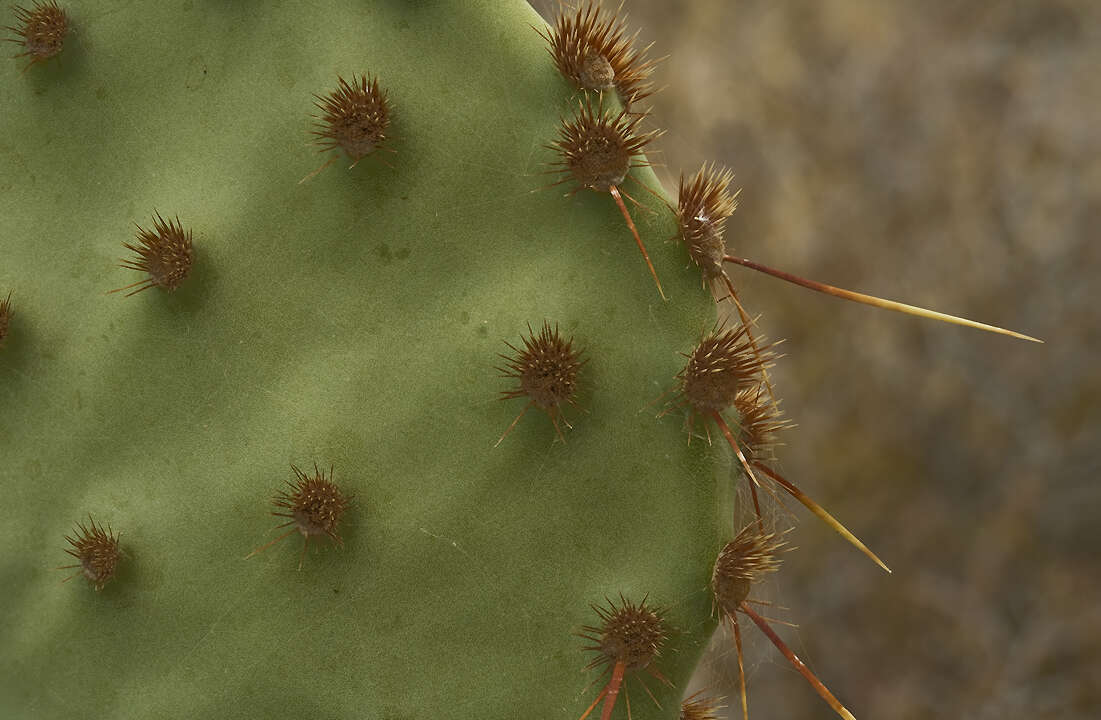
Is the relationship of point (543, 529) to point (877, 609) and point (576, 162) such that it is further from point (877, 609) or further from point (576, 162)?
point (877, 609)

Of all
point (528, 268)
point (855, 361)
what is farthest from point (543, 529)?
point (855, 361)

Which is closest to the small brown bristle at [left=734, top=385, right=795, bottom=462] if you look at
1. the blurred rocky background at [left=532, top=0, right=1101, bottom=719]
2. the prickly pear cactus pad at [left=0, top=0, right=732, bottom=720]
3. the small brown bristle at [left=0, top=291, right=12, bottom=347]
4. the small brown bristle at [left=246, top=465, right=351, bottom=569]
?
the prickly pear cactus pad at [left=0, top=0, right=732, bottom=720]

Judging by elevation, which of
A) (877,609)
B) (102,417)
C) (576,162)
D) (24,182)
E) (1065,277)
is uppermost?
(1065,277)

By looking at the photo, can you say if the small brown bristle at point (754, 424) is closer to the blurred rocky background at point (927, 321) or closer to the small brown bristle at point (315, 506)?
the small brown bristle at point (315, 506)

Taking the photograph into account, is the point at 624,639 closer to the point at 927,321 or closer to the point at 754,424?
the point at 754,424

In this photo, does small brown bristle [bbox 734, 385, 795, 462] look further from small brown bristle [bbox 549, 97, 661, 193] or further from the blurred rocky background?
the blurred rocky background

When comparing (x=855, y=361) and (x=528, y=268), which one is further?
(x=855, y=361)

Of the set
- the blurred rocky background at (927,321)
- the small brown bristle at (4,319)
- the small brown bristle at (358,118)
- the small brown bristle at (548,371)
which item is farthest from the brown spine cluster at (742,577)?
the blurred rocky background at (927,321)
